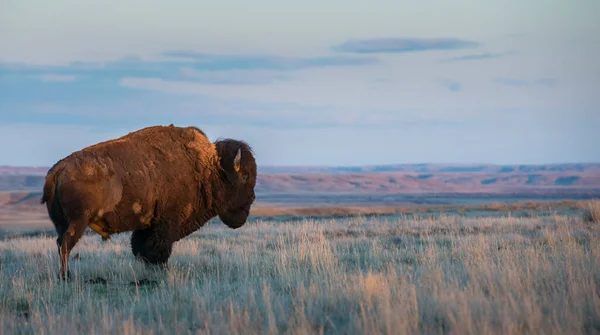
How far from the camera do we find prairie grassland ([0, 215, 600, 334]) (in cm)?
607

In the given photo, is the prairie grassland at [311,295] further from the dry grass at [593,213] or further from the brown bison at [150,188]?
the dry grass at [593,213]

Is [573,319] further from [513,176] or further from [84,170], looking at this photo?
[513,176]

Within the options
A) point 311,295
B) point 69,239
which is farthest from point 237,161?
point 311,295

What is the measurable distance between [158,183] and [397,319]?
5762mm

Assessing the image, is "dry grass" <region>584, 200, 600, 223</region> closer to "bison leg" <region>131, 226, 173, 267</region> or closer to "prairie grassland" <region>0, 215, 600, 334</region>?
"prairie grassland" <region>0, 215, 600, 334</region>

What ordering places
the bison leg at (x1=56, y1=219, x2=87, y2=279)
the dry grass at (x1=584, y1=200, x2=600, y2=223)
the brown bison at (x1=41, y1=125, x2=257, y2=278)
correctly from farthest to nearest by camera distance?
the dry grass at (x1=584, y1=200, x2=600, y2=223), the brown bison at (x1=41, y1=125, x2=257, y2=278), the bison leg at (x1=56, y1=219, x2=87, y2=279)

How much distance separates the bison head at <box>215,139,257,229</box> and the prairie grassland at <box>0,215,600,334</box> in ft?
2.61

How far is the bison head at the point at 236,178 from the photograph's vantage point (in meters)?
11.6

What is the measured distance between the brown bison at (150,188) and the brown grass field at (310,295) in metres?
0.65

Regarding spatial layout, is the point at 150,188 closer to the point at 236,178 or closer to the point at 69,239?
the point at 69,239

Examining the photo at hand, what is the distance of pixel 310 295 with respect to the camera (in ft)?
24.3

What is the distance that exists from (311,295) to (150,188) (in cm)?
397

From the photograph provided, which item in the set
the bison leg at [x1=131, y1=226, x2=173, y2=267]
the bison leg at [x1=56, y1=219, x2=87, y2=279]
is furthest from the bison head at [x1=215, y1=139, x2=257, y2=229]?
the bison leg at [x1=56, y1=219, x2=87, y2=279]

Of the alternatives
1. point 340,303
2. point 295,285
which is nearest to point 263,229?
point 295,285
